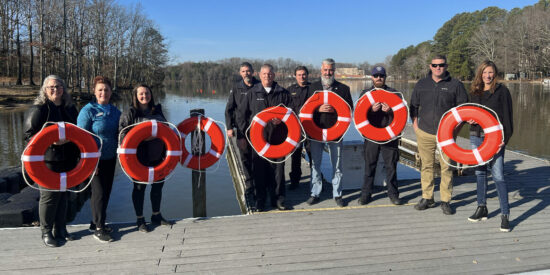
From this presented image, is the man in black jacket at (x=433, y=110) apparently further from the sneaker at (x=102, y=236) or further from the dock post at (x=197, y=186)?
the sneaker at (x=102, y=236)

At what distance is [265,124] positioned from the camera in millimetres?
3270

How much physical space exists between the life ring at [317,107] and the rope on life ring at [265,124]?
0.10 meters

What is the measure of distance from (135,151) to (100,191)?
0.39 meters

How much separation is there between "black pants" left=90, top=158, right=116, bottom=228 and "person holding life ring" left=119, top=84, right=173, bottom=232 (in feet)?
0.68

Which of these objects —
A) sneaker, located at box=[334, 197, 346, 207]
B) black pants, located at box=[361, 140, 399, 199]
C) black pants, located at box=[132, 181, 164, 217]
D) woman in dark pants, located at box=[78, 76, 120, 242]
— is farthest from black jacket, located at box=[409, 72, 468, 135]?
woman in dark pants, located at box=[78, 76, 120, 242]

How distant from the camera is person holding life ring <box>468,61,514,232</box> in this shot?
2848mm

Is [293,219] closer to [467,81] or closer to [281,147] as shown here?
[281,147]

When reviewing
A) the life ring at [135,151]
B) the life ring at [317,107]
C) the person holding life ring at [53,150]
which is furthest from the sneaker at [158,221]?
the life ring at [317,107]

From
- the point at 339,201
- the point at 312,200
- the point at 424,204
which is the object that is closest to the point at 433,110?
the point at 424,204

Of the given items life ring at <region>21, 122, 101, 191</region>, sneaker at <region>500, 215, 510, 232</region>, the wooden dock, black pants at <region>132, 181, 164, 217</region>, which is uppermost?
life ring at <region>21, 122, 101, 191</region>

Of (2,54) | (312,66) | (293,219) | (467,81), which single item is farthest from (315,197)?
(312,66)

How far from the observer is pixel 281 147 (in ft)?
10.9

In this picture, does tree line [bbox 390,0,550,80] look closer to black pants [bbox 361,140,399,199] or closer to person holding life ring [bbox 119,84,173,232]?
black pants [bbox 361,140,399,199]

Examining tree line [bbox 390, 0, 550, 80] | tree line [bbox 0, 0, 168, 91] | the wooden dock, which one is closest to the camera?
the wooden dock
